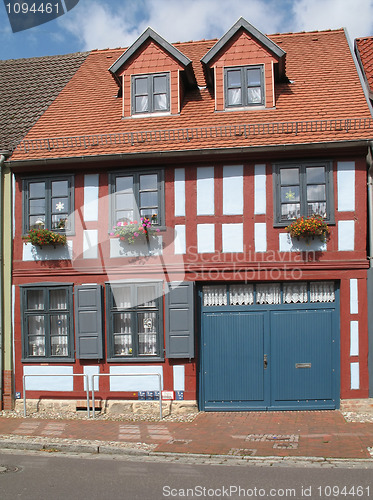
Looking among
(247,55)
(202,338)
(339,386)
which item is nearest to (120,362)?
(202,338)

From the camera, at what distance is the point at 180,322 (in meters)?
11.4

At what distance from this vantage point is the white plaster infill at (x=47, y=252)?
12.0m

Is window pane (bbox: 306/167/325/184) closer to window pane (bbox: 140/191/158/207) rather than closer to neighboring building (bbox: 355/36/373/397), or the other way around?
neighboring building (bbox: 355/36/373/397)

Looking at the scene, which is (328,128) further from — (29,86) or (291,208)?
(29,86)

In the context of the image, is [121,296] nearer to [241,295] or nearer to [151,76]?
[241,295]

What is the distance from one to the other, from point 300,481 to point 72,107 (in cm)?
1034

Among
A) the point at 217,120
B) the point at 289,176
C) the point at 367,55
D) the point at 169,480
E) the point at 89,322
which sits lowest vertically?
the point at 169,480

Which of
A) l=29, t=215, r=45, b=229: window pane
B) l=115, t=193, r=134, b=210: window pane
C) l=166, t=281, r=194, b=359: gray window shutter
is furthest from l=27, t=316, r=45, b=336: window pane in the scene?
l=115, t=193, r=134, b=210: window pane

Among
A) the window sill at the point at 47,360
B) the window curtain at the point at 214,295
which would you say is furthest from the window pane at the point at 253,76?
the window sill at the point at 47,360

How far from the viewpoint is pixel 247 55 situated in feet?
41.4

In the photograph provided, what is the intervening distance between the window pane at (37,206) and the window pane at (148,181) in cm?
225

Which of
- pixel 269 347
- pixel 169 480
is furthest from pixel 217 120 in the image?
pixel 169 480

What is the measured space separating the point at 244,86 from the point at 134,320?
5772 millimetres

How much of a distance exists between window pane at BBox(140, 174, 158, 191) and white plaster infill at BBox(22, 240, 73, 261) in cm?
200
